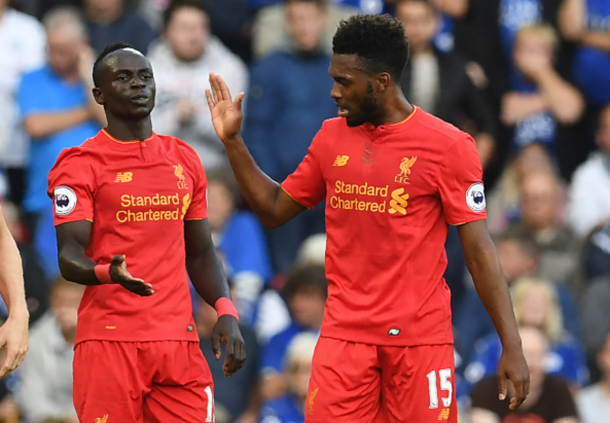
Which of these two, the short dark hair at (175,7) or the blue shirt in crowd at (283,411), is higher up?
the short dark hair at (175,7)

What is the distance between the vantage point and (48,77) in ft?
31.1

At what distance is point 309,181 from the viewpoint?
555 cm

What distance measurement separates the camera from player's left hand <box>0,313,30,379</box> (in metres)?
4.64

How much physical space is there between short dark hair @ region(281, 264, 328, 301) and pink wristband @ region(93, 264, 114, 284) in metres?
3.50

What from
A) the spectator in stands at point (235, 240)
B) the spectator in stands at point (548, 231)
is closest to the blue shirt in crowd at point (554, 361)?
the spectator in stands at point (548, 231)

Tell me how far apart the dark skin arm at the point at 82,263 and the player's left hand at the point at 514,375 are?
1.55 m

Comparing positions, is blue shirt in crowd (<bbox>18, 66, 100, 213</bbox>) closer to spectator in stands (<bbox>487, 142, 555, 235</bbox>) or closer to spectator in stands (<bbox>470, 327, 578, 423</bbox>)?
spectator in stands (<bbox>487, 142, 555, 235</bbox>)

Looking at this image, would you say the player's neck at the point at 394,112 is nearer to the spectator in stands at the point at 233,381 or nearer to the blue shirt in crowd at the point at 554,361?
the spectator in stands at the point at 233,381

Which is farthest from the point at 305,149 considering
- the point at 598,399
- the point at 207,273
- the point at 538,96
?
the point at 207,273

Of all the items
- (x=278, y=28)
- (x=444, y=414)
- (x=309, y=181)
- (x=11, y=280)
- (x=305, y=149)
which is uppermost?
(x=278, y=28)

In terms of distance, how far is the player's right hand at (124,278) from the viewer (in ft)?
15.6

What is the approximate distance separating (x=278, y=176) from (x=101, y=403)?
4514 mm

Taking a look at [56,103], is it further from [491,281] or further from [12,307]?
[491,281]

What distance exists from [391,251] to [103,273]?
4.13 ft
